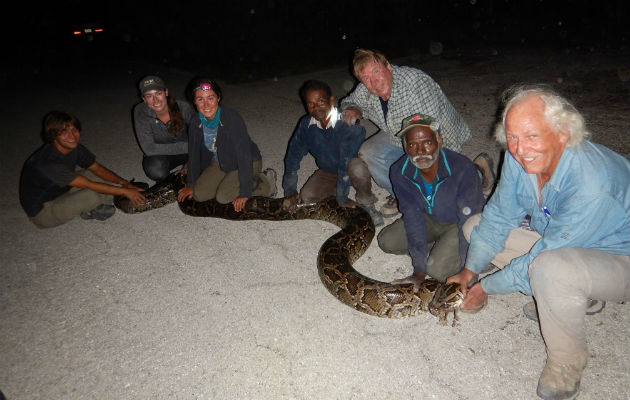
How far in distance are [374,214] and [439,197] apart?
4.75 feet

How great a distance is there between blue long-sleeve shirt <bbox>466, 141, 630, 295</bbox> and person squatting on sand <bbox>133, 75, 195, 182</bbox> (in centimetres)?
449

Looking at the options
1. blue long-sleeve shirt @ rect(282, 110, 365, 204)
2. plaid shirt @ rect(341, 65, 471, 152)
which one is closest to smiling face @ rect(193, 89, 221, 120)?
blue long-sleeve shirt @ rect(282, 110, 365, 204)

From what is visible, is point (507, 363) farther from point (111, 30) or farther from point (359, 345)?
point (111, 30)

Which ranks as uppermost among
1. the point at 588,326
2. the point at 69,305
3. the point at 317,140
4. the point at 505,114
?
the point at 505,114

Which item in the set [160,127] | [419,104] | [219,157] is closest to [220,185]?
[219,157]

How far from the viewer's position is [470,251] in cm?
328

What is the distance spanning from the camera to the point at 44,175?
5113 mm

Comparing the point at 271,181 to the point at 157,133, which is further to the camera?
the point at 157,133

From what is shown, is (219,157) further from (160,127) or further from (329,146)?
(329,146)

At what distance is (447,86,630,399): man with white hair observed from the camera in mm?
2428

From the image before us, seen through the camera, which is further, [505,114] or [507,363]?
[507,363]

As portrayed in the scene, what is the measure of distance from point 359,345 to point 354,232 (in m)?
1.49

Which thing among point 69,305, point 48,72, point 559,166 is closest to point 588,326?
point 559,166

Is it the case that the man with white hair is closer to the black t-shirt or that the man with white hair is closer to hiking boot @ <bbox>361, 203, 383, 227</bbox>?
hiking boot @ <bbox>361, 203, 383, 227</bbox>
